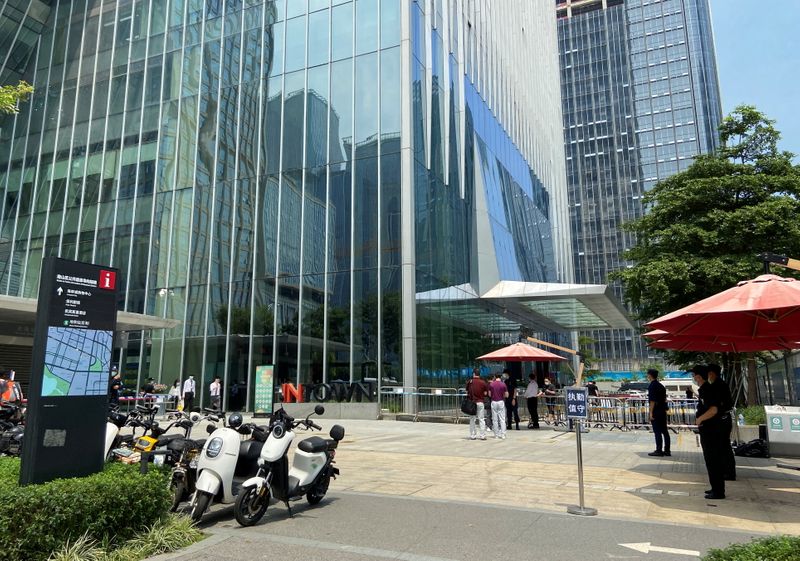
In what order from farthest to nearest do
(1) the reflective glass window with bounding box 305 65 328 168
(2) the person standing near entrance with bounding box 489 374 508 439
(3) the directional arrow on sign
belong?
1. (1) the reflective glass window with bounding box 305 65 328 168
2. (2) the person standing near entrance with bounding box 489 374 508 439
3. (3) the directional arrow on sign

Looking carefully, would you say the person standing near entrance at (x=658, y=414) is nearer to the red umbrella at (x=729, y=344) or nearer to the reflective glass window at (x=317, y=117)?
the red umbrella at (x=729, y=344)

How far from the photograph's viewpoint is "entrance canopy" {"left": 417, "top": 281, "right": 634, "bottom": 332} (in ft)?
82.3

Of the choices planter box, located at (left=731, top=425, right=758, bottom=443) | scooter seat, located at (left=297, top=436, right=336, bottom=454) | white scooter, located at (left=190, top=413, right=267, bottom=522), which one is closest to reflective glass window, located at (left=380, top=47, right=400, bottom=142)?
planter box, located at (left=731, top=425, right=758, bottom=443)

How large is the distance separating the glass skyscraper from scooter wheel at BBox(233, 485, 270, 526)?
15614 millimetres

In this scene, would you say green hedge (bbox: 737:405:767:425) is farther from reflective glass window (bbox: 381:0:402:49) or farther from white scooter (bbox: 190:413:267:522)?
reflective glass window (bbox: 381:0:402:49)

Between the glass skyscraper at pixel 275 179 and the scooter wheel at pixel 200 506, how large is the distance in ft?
52.4

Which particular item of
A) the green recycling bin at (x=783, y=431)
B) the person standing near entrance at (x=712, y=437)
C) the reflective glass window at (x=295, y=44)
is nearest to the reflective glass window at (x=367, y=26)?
the reflective glass window at (x=295, y=44)

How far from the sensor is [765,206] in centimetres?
1770

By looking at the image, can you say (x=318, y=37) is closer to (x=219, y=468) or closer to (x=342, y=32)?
(x=342, y=32)

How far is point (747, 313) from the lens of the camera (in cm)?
893

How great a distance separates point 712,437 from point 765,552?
489cm

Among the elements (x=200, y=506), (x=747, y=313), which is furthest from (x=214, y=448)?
(x=747, y=313)

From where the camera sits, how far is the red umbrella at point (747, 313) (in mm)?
7789

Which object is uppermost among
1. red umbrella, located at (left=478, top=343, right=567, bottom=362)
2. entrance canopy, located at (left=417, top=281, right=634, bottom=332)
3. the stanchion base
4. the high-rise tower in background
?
the high-rise tower in background
